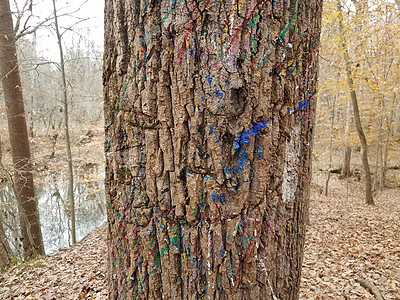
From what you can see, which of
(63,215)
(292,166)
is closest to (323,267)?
(292,166)

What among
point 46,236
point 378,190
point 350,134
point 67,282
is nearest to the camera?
point 67,282

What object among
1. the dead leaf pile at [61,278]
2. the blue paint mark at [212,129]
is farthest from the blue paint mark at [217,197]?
the dead leaf pile at [61,278]

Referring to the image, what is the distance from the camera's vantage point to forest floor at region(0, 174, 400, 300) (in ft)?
11.8

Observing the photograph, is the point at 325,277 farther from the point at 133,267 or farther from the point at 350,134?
the point at 350,134

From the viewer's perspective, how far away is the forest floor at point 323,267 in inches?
142

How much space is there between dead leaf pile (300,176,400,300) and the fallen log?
7 centimetres

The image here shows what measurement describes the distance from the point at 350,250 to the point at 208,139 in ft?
20.4

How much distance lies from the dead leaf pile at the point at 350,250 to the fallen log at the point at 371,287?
7 cm

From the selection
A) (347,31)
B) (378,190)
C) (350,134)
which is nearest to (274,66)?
(347,31)

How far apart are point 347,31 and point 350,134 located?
21.5 feet

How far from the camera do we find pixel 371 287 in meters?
3.60

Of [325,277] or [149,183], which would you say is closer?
[149,183]

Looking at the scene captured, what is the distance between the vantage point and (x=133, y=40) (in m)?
0.93

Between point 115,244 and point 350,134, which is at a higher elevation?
point 115,244
